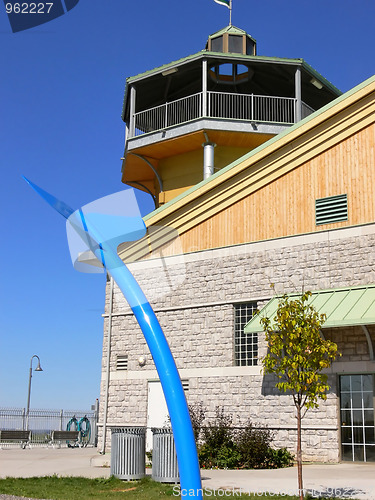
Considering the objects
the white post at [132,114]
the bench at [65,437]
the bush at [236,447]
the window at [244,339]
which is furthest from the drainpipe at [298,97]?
the bench at [65,437]

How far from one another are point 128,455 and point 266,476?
336 cm

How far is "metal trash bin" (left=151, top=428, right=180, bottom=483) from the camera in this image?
1409 centimetres

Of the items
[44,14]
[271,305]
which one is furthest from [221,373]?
[44,14]

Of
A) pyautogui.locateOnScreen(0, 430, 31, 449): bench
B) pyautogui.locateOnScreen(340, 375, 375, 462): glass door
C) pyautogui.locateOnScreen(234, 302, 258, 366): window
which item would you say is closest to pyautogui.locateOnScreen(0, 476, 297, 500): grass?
pyautogui.locateOnScreen(340, 375, 375, 462): glass door

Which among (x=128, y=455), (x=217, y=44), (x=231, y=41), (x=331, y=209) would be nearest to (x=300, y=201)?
(x=331, y=209)

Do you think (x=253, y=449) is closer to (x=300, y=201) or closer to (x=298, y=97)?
(x=300, y=201)

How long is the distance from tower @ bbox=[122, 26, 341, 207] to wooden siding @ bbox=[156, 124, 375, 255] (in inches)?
222

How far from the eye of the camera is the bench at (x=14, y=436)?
26.8 meters


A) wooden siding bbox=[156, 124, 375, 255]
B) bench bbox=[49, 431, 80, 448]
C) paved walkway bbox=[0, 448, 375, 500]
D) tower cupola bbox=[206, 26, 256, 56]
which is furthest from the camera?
tower cupola bbox=[206, 26, 256, 56]

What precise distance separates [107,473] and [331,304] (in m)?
7.81

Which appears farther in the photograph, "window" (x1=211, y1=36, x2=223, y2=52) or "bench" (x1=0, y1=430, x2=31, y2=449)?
"window" (x1=211, y1=36, x2=223, y2=52)

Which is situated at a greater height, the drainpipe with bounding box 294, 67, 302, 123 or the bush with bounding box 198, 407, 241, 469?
the drainpipe with bounding box 294, 67, 302, 123

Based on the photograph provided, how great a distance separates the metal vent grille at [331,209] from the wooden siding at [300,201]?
0.13 metres

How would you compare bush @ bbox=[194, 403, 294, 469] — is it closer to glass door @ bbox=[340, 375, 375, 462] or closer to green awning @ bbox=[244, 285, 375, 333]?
Answer: glass door @ bbox=[340, 375, 375, 462]
